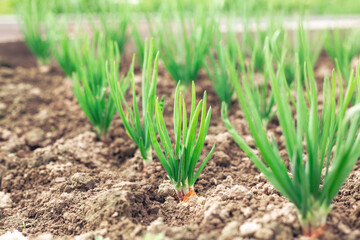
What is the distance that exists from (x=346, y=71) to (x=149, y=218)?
1.27 meters

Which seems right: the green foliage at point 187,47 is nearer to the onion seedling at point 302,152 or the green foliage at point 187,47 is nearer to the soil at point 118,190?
the soil at point 118,190

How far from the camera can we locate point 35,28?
2.72m

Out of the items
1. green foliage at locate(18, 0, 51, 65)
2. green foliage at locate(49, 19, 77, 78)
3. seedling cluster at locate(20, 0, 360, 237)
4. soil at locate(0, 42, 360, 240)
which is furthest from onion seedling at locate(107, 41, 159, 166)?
green foliage at locate(18, 0, 51, 65)

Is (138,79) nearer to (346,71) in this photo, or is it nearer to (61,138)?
(61,138)

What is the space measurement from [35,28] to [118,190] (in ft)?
5.93

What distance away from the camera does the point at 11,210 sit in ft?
4.91

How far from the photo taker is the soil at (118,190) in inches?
45.8

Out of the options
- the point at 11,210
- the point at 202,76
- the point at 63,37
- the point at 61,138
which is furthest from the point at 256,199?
the point at 63,37

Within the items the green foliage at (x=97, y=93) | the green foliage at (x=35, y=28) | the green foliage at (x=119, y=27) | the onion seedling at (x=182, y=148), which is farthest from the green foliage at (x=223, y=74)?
the green foliage at (x=35, y=28)

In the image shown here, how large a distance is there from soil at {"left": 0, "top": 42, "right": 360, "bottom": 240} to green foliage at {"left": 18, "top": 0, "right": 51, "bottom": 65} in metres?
0.56

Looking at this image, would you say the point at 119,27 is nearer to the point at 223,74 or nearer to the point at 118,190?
the point at 223,74

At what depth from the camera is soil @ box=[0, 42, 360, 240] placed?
116 cm

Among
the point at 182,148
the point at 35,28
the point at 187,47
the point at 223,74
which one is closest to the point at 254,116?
the point at 182,148

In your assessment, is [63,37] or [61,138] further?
[63,37]
